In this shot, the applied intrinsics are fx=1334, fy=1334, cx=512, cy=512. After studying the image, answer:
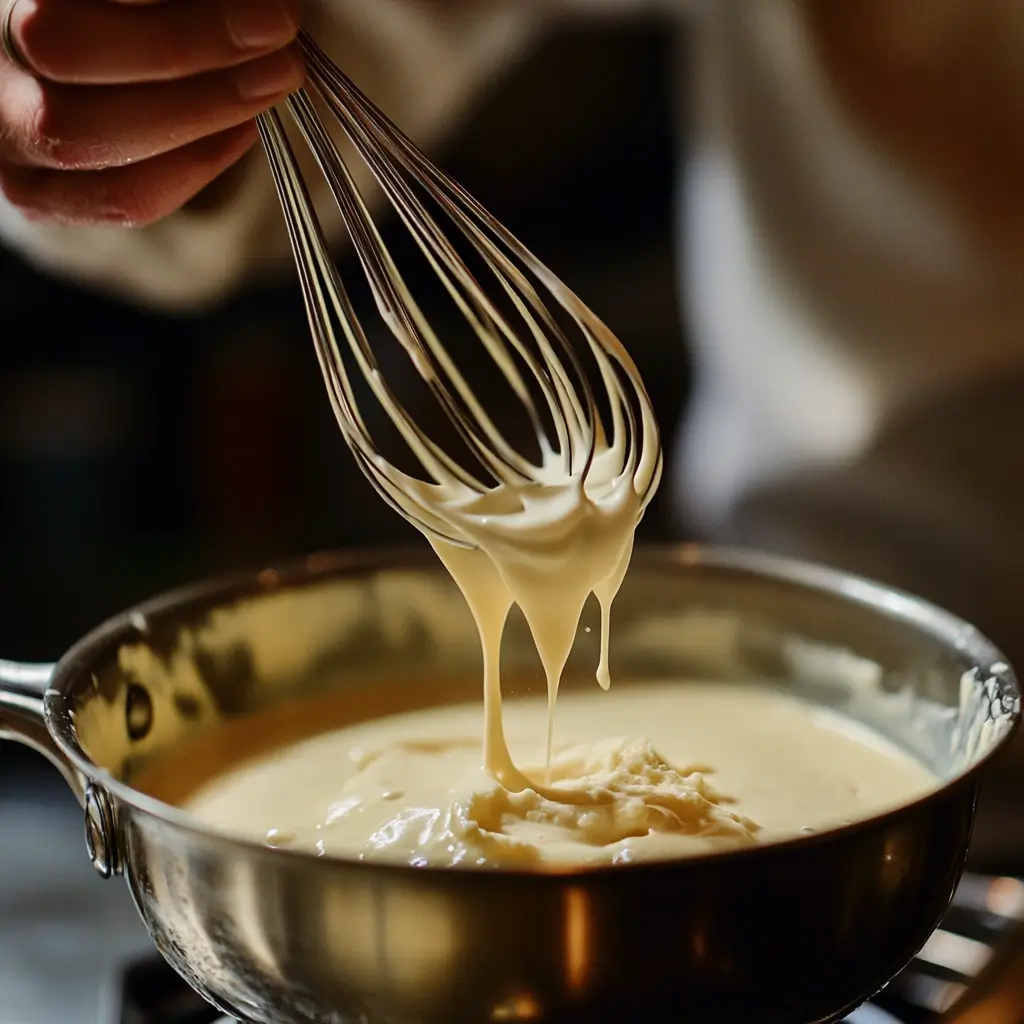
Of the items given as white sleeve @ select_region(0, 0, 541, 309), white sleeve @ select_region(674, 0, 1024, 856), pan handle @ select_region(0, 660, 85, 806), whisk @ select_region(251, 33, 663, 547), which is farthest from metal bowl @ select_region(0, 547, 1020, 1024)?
white sleeve @ select_region(0, 0, 541, 309)

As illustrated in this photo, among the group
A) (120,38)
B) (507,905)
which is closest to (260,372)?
(120,38)

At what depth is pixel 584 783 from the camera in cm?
52

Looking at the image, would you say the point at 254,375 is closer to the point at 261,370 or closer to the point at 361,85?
the point at 261,370

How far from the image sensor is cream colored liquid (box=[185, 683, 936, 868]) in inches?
18.6

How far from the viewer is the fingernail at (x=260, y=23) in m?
0.46

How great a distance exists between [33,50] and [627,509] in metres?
0.28

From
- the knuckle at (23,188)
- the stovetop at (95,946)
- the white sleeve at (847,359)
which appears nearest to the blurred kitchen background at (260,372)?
the white sleeve at (847,359)

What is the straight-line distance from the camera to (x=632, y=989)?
0.37m

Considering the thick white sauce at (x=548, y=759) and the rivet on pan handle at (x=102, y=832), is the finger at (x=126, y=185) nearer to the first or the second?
the thick white sauce at (x=548, y=759)

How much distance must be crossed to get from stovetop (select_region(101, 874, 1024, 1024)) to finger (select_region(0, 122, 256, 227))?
339 millimetres

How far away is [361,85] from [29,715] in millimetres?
595

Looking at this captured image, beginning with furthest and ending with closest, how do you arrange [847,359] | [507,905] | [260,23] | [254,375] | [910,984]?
[254,375] < [847,359] < [910,984] < [260,23] < [507,905]

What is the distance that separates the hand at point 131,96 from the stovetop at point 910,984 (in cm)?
34

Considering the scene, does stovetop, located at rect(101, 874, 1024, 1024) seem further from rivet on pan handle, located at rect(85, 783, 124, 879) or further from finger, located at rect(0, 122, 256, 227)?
finger, located at rect(0, 122, 256, 227)
